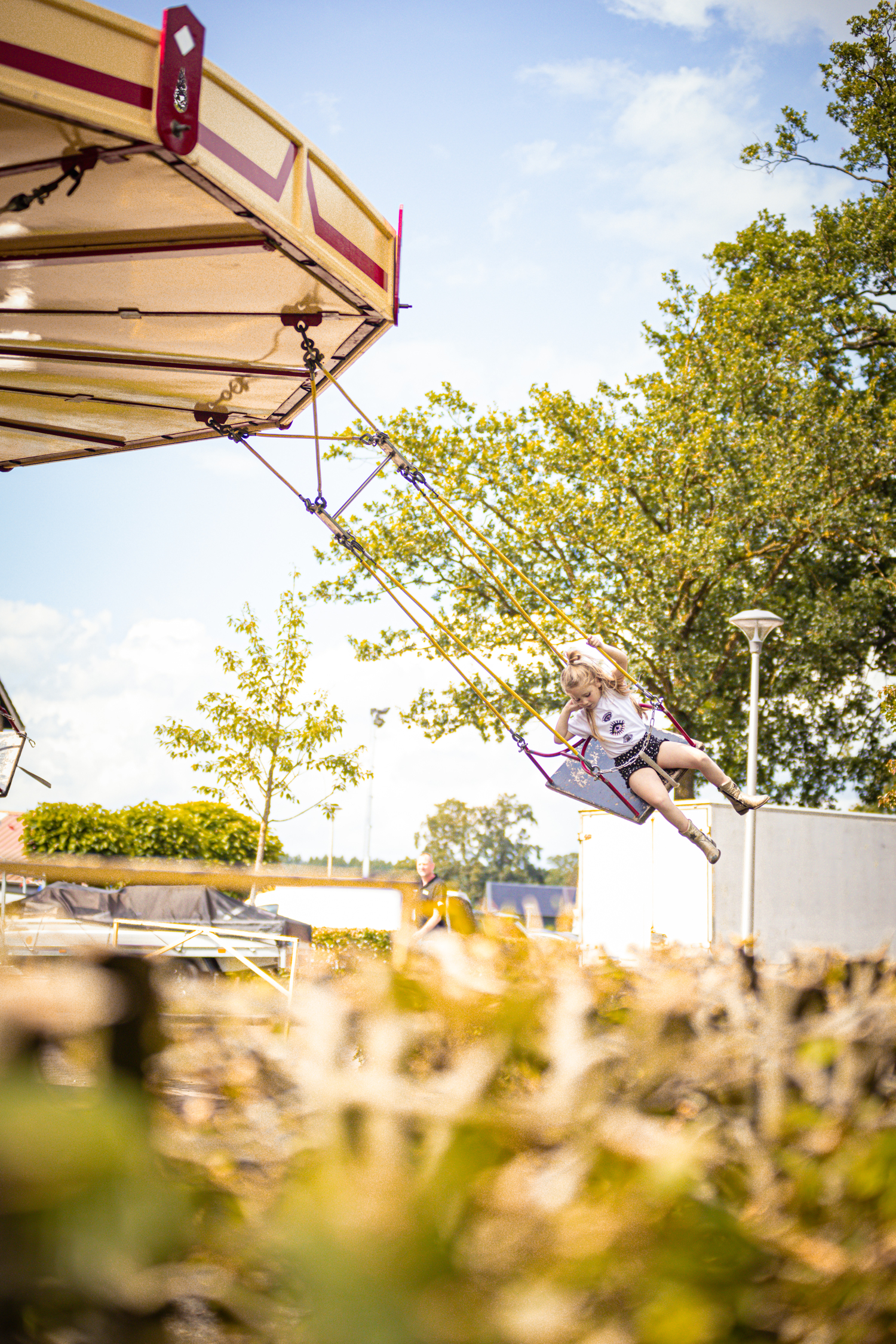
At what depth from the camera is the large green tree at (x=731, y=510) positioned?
18.6m

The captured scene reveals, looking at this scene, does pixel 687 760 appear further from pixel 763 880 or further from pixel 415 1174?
pixel 763 880

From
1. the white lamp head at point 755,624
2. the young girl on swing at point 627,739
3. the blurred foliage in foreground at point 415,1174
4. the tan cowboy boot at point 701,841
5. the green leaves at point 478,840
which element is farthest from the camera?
the green leaves at point 478,840

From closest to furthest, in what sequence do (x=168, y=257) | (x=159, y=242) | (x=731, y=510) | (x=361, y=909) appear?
(x=361, y=909) → (x=159, y=242) → (x=168, y=257) → (x=731, y=510)

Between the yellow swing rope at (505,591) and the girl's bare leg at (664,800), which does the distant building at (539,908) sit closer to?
the yellow swing rope at (505,591)

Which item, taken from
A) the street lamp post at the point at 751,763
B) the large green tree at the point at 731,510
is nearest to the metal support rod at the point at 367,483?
the street lamp post at the point at 751,763

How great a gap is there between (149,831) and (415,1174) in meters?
21.5

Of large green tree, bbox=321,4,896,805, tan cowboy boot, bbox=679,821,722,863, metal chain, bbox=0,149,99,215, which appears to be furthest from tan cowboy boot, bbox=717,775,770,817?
large green tree, bbox=321,4,896,805

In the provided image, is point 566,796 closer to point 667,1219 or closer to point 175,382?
point 175,382

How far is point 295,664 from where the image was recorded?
1936 cm

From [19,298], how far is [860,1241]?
4959 mm

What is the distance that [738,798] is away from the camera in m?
5.33

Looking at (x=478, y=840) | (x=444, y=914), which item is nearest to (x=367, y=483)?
(x=444, y=914)

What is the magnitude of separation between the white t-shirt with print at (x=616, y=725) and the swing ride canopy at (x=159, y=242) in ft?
7.26

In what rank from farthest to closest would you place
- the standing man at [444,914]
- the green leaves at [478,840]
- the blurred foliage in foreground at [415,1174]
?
the green leaves at [478,840] → the standing man at [444,914] → the blurred foliage in foreground at [415,1174]
